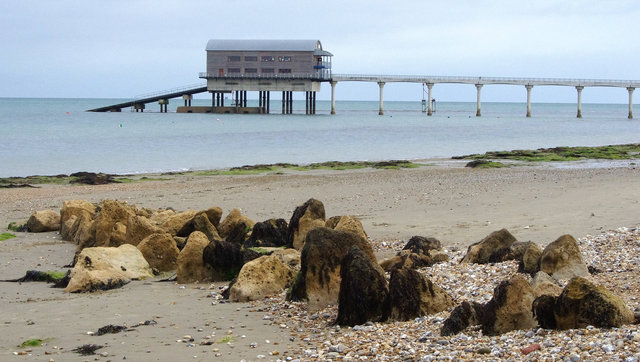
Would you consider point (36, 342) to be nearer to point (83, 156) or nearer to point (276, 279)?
point (276, 279)

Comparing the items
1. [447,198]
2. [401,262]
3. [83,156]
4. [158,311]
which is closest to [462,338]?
[401,262]

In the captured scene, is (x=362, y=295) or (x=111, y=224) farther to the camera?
(x=111, y=224)

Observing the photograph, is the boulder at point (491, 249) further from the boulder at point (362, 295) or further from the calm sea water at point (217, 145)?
the calm sea water at point (217, 145)

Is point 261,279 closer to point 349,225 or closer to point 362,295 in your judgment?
point 362,295

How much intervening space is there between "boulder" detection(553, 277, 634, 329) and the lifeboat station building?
67214mm

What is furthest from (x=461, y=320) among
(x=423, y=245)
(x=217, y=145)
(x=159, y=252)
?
(x=217, y=145)

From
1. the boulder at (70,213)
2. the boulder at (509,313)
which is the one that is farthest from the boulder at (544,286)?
the boulder at (70,213)

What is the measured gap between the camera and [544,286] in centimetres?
742

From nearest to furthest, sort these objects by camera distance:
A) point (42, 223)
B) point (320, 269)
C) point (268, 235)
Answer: point (320, 269), point (268, 235), point (42, 223)

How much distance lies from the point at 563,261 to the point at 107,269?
215 inches

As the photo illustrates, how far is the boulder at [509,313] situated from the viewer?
6.75 meters

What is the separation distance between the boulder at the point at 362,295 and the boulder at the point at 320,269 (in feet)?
1.93

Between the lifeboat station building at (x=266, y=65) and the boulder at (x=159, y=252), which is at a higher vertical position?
the lifeboat station building at (x=266, y=65)

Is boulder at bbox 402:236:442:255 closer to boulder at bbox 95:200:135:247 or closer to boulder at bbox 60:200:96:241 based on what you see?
boulder at bbox 95:200:135:247
